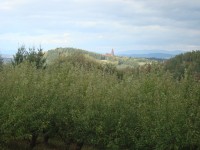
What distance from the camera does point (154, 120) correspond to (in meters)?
25.2

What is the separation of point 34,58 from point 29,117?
44626 millimetres

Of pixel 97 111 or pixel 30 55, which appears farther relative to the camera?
pixel 30 55

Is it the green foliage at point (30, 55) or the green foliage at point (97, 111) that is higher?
the green foliage at point (30, 55)

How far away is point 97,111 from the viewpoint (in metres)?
27.1

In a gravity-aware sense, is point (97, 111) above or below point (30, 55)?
below

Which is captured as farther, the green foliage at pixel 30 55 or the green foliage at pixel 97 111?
the green foliage at pixel 30 55

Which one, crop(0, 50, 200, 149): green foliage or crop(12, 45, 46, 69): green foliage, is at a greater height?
crop(12, 45, 46, 69): green foliage

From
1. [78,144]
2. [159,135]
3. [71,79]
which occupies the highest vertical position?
[71,79]

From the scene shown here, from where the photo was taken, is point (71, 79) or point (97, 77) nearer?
point (71, 79)

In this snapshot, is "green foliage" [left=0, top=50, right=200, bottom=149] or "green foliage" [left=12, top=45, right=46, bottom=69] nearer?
"green foliage" [left=0, top=50, right=200, bottom=149]

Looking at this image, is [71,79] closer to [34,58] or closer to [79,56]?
[34,58]

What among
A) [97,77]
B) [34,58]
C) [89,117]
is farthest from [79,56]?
[89,117]

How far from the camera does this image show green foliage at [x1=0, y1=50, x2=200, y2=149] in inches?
910

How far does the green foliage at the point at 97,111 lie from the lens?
910 inches
